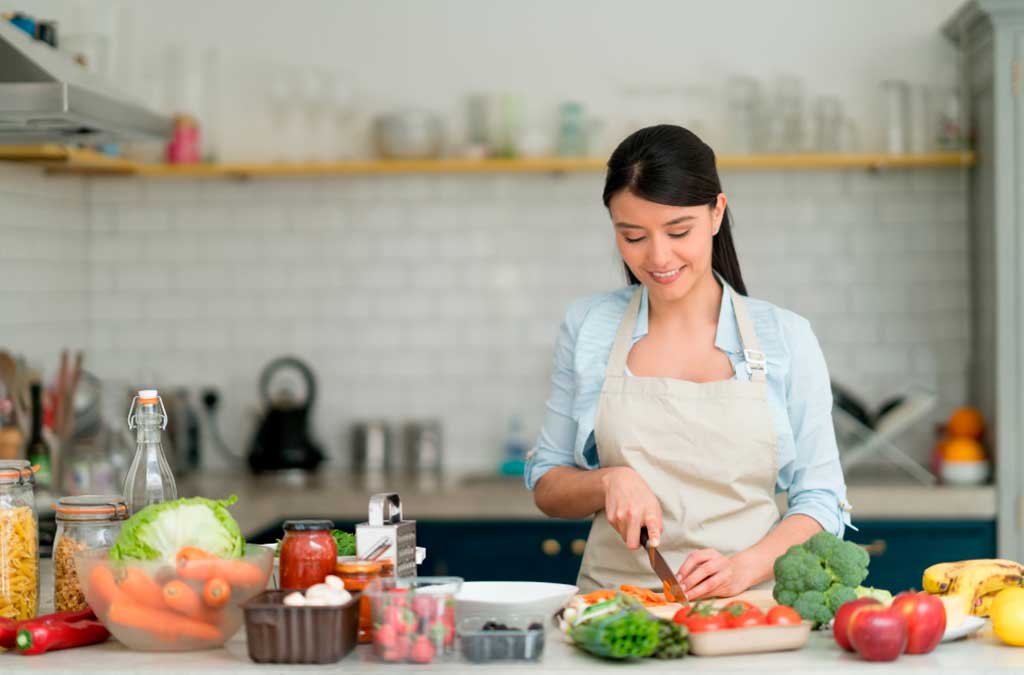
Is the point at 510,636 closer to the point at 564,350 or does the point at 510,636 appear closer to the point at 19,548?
the point at 19,548

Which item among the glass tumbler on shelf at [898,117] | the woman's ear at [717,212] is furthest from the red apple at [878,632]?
the glass tumbler on shelf at [898,117]

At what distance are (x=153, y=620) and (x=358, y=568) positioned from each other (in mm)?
309

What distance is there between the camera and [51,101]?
10.2 feet

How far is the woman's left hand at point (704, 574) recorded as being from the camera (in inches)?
94.3

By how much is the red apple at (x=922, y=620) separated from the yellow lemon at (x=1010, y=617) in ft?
0.39

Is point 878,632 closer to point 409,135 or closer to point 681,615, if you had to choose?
point 681,615

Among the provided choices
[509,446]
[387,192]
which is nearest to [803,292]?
[509,446]

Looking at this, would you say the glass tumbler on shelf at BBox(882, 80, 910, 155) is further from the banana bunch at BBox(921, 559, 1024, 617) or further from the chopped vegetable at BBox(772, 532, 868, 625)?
the chopped vegetable at BBox(772, 532, 868, 625)

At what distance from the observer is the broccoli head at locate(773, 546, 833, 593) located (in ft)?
6.92

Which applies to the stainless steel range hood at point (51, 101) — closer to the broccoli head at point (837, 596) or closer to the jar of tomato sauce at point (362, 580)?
the jar of tomato sauce at point (362, 580)

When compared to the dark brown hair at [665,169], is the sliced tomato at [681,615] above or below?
below

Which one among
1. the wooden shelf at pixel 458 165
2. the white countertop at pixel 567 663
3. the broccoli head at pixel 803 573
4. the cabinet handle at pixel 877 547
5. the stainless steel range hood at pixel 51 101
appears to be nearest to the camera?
the white countertop at pixel 567 663

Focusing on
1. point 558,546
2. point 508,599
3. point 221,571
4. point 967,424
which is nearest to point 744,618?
point 508,599

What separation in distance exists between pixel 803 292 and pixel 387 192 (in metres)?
1.70
